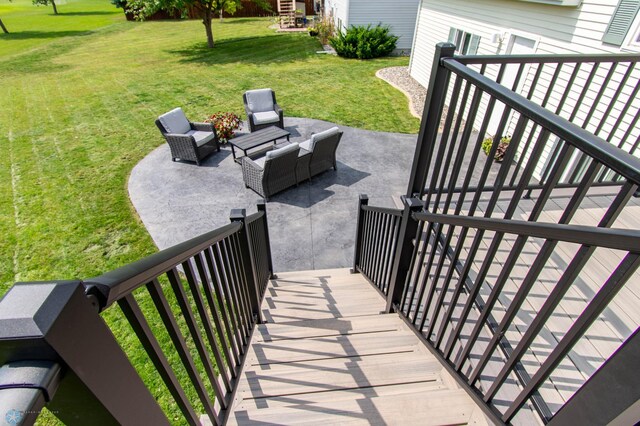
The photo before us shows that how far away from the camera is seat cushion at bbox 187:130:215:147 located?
24.2 ft

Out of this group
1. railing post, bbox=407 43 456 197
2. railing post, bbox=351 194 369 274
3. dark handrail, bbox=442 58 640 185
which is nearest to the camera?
dark handrail, bbox=442 58 640 185

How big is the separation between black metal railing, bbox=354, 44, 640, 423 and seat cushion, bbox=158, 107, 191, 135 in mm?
6652

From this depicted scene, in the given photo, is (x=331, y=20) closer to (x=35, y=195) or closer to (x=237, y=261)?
(x=35, y=195)

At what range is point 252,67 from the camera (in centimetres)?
1462

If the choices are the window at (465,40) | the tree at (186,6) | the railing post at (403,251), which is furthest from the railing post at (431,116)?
the tree at (186,6)

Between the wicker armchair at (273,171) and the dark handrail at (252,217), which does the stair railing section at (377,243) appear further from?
the wicker armchair at (273,171)

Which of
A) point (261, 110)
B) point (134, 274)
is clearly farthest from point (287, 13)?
point (134, 274)

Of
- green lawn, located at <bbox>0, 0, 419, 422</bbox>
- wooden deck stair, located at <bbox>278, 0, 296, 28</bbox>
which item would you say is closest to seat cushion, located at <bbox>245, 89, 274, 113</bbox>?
green lawn, located at <bbox>0, 0, 419, 422</bbox>

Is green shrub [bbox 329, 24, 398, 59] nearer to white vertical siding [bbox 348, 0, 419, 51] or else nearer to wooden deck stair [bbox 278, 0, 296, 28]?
white vertical siding [bbox 348, 0, 419, 51]

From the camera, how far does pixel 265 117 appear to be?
8.61 metres

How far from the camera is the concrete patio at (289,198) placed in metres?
5.29

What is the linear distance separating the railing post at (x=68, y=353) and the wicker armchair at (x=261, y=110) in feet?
26.9

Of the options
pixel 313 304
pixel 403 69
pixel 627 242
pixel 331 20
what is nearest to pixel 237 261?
pixel 313 304

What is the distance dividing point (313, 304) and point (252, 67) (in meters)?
13.8
